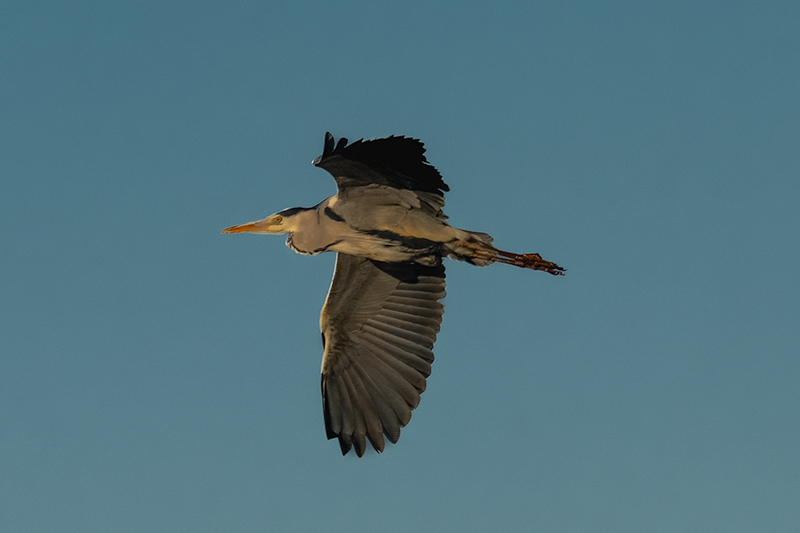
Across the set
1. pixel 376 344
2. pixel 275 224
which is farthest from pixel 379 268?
pixel 275 224

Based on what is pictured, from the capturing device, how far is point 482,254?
1137 centimetres

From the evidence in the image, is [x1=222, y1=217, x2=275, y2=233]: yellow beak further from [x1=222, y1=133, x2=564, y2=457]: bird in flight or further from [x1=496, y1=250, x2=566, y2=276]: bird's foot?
[x1=496, y1=250, x2=566, y2=276]: bird's foot

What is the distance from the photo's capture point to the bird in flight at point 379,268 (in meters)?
10.5

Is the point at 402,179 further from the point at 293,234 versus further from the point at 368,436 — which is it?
the point at 368,436

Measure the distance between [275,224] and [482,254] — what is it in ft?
8.25

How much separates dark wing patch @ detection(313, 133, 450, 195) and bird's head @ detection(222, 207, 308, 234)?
1.03 metres

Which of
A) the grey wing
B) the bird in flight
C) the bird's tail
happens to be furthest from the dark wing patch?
the grey wing

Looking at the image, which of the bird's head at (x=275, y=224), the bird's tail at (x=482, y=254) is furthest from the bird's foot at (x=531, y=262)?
the bird's head at (x=275, y=224)

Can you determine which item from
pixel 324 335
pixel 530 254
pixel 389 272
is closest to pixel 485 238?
pixel 530 254

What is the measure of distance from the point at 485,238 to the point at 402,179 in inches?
54.8

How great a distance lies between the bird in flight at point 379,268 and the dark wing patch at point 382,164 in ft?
0.04

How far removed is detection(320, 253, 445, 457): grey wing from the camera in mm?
11758

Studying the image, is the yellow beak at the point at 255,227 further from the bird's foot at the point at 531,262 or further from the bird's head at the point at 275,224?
the bird's foot at the point at 531,262

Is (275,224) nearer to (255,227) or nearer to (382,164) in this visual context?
(255,227)
